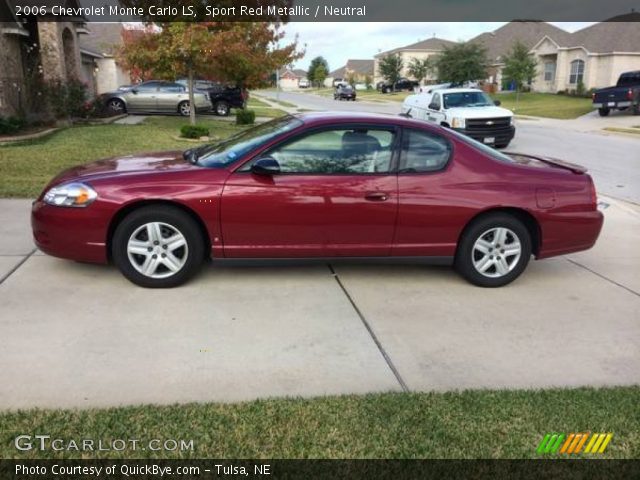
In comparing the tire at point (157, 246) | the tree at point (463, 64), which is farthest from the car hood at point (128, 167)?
the tree at point (463, 64)

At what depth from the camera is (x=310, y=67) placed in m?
118

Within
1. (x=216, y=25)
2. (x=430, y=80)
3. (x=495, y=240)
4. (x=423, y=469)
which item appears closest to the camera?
(x=423, y=469)

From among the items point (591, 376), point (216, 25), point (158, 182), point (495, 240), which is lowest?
point (591, 376)

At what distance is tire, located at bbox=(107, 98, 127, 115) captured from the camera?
936 inches

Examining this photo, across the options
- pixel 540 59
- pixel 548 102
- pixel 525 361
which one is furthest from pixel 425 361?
pixel 540 59

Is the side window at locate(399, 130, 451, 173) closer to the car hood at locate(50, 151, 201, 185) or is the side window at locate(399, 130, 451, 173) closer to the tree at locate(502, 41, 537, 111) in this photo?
the car hood at locate(50, 151, 201, 185)

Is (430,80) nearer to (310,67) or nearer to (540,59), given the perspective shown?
(540,59)

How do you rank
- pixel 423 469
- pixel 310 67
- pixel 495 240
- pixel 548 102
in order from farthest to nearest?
pixel 310 67 < pixel 548 102 < pixel 495 240 < pixel 423 469

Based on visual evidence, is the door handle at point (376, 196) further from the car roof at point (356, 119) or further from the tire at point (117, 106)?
the tire at point (117, 106)

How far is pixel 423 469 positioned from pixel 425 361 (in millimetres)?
1175

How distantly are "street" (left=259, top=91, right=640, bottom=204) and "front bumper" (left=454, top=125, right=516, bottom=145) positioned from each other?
2.52ft

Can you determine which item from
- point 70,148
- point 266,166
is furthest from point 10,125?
point 266,166

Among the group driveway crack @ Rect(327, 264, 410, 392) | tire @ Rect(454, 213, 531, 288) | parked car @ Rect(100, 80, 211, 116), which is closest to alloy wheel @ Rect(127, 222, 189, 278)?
driveway crack @ Rect(327, 264, 410, 392)

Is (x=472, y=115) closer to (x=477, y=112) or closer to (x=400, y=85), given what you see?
(x=477, y=112)
